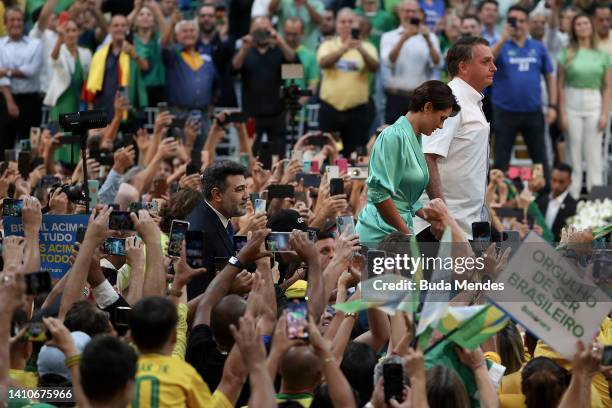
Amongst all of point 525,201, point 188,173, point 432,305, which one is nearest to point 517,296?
point 432,305

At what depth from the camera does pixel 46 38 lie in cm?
1570

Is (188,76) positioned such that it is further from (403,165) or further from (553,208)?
(403,165)

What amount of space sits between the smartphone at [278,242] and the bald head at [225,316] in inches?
33.5

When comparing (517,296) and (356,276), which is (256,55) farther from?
(517,296)

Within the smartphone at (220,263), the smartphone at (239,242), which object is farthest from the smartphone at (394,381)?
the smartphone at (220,263)

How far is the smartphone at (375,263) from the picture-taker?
665 cm

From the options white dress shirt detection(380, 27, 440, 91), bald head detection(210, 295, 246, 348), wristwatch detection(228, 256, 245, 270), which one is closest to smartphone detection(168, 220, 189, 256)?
wristwatch detection(228, 256, 245, 270)

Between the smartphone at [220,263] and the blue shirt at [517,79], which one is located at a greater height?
the blue shirt at [517,79]

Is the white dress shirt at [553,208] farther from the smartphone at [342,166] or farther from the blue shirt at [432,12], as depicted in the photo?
the smartphone at [342,166]

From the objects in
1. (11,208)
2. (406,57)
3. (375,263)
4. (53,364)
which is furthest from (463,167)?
(406,57)

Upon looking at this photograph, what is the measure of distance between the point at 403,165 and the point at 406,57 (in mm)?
7766

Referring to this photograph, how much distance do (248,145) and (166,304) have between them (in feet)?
24.3

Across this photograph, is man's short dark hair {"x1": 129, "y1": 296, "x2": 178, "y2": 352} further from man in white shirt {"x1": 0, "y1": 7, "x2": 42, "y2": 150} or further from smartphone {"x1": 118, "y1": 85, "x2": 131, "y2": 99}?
man in white shirt {"x1": 0, "y1": 7, "x2": 42, "y2": 150}

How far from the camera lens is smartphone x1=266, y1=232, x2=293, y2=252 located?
701cm
